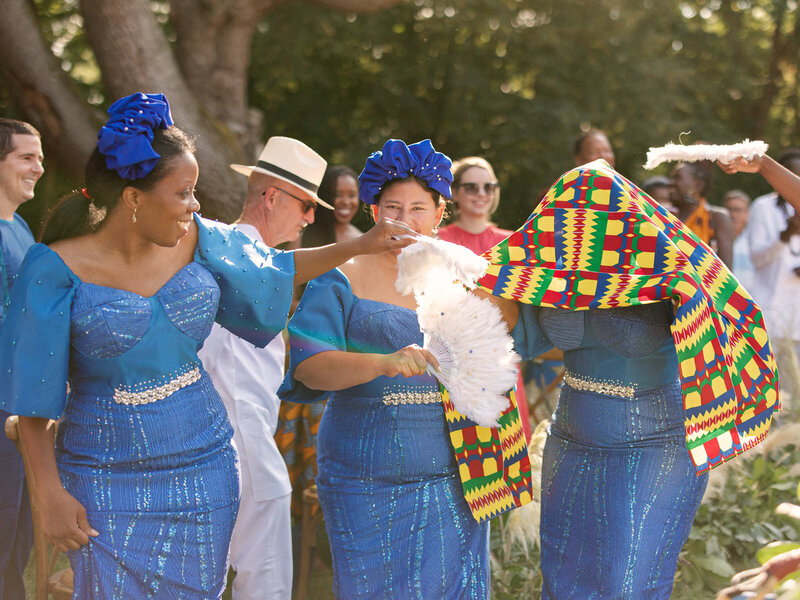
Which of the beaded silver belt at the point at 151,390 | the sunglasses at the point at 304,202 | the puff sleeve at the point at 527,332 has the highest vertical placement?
the sunglasses at the point at 304,202

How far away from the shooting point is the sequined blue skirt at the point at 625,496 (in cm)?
293

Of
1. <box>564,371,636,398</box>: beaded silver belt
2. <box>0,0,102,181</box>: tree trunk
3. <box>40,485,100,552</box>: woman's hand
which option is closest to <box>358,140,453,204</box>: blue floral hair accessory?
<box>564,371,636,398</box>: beaded silver belt

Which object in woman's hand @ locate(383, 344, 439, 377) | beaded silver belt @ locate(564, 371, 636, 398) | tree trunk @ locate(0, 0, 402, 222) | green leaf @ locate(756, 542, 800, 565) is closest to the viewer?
green leaf @ locate(756, 542, 800, 565)

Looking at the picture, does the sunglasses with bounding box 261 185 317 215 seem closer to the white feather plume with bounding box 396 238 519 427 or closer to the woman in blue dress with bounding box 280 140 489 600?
the woman in blue dress with bounding box 280 140 489 600

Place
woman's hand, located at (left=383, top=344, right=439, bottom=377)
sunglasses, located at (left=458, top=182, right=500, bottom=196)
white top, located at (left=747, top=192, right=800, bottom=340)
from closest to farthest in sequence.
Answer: woman's hand, located at (left=383, top=344, right=439, bottom=377) < sunglasses, located at (left=458, top=182, right=500, bottom=196) < white top, located at (left=747, top=192, right=800, bottom=340)

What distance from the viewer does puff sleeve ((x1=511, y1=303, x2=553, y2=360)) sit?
3.11 m

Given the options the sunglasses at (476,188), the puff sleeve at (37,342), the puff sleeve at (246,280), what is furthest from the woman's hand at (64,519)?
the sunglasses at (476,188)

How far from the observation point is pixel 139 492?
101 inches

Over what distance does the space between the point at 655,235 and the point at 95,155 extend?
68.5 inches

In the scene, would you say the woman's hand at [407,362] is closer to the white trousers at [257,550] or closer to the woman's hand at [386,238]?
the woman's hand at [386,238]

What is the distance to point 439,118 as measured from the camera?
44.3ft

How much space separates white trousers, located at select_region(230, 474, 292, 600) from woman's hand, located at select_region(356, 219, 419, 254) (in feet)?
4.50

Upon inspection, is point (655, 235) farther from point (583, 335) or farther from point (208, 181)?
point (208, 181)

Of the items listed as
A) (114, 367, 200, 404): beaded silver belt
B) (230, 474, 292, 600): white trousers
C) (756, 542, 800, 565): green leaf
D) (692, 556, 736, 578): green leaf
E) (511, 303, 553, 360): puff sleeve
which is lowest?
Result: (692, 556, 736, 578): green leaf
